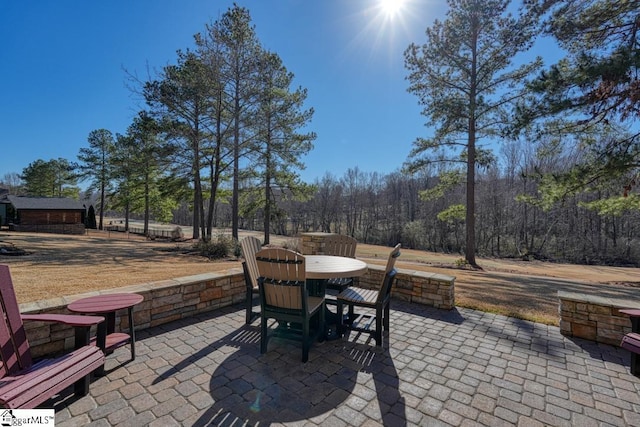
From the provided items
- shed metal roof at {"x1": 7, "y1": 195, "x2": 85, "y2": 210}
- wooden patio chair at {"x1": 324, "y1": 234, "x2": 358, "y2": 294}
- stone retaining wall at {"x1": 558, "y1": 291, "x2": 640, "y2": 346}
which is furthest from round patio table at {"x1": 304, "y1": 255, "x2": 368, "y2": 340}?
shed metal roof at {"x1": 7, "y1": 195, "x2": 85, "y2": 210}

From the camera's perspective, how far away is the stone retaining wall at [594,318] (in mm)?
3074

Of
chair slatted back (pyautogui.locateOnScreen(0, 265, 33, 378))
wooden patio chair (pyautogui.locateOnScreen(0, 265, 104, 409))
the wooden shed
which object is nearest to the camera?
wooden patio chair (pyautogui.locateOnScreen(0, 265, 104, 409))

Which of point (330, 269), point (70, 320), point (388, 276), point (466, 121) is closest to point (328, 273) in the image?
point (330, 269)

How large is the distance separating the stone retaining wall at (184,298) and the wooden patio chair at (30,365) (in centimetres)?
69

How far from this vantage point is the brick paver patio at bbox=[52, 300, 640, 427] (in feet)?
6.15

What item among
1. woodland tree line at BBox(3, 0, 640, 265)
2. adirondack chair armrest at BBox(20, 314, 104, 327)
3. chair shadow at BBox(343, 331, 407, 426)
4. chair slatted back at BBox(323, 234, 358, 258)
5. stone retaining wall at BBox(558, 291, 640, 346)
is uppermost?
woodland tree line at BBox(3, 0, 640, 265)

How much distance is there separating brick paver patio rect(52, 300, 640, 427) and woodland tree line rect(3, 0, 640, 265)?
21.3 feet

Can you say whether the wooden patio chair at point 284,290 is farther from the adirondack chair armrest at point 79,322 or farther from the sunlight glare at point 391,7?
the sunlight glare at point 391,7

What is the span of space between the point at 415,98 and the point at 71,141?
29.0 metres

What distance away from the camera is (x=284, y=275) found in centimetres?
255

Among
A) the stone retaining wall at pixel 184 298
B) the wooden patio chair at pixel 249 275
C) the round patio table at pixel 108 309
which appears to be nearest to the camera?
the round patio table at pixel 108 309

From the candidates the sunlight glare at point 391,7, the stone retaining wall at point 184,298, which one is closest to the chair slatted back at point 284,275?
the stone retaining wall at point 184,298

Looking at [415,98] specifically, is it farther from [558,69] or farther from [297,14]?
[297,14]

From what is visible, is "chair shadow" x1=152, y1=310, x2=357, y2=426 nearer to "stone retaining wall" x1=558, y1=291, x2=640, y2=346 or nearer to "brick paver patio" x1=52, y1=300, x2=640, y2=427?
"brick paver patio" x1=52, y1=300, x2=640, y2=427
